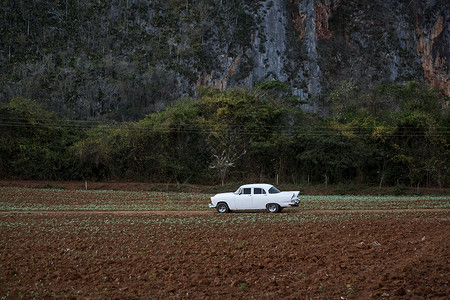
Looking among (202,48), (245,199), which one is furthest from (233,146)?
(202,48)

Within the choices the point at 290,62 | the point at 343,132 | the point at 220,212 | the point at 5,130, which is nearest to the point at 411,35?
the point at 290,62

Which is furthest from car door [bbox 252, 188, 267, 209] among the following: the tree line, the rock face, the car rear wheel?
the rock face

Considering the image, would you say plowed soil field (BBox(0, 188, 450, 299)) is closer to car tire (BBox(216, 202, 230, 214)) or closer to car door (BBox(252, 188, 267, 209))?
car door (BBox(252, 188, 267, 209))

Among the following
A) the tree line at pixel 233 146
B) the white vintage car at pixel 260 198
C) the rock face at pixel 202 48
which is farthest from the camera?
the rock face at pixel 202 48

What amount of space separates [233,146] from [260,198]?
27.2 metres

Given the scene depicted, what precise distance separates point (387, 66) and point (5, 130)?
8081cm

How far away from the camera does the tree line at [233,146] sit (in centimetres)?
4878

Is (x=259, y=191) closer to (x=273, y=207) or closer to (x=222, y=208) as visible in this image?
(x=273, y=207)

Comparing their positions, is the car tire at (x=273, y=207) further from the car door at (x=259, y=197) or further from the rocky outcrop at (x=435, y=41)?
the rocky outcrop at (x=435, y=41)

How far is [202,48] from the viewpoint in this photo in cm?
9300

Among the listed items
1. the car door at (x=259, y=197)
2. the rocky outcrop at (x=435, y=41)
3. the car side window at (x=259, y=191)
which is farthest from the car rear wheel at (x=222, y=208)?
the rocky outcrop at (x=435, y=41)

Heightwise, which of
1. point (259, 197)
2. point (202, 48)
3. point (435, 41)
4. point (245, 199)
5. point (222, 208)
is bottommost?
point (222, 208)

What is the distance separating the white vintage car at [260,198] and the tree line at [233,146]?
2258 centimetres

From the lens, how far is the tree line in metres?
48.8
